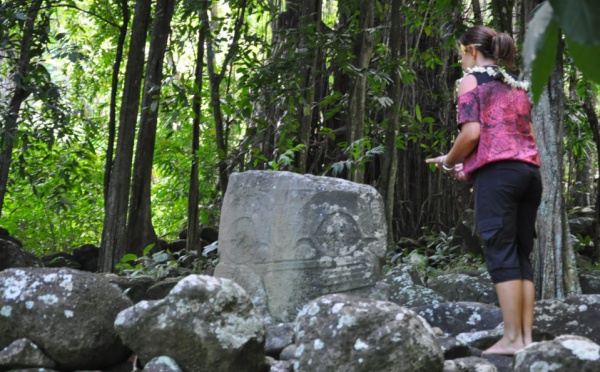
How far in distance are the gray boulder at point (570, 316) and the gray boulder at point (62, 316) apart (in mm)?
2012

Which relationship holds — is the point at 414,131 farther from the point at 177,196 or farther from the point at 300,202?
the point at 300,202

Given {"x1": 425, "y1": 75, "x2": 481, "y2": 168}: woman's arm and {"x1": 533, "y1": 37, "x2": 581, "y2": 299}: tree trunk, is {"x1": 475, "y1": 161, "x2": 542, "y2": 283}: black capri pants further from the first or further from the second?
{"x1": 533, "y1": 37, "x2": 581, "y2": 299}: tree trunk

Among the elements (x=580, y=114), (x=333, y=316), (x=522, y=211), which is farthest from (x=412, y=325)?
(x=580, y=114)

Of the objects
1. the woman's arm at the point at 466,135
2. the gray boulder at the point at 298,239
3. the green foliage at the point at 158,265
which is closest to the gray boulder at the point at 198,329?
the woman's arm at the point at 466,135

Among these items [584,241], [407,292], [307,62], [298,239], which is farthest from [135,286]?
[584,241]

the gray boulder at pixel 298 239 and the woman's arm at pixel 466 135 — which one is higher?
the woman's arm at pixel 466 135

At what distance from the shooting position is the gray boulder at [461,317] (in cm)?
440

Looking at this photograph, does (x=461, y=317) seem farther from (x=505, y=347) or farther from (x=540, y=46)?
(x=540, y=46)

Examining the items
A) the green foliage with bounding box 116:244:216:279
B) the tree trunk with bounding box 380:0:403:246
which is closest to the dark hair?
the green foliage with bounding box 116:244:216:279

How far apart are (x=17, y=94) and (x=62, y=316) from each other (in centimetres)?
552

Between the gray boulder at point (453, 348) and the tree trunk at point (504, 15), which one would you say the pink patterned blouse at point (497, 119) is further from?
the tree trunk at point (504, 15)

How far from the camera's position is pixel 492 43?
399 centimetres

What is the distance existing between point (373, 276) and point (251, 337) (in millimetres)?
2074

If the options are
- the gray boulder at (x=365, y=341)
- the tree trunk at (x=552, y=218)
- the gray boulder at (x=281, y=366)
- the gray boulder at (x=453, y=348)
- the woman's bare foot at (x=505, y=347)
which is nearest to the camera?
the gray boulder at (x=365, y=341)
